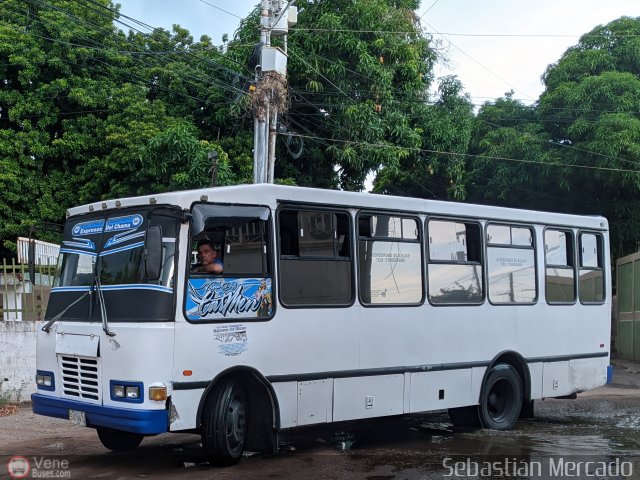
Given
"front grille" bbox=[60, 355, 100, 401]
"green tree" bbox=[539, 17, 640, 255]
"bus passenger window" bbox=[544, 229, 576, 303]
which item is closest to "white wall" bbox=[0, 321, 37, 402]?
"front grille" bbox=[60, 355, 100, 401]

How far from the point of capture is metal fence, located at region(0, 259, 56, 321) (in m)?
12.2

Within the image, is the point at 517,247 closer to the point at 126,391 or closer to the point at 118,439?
the point at 118,439

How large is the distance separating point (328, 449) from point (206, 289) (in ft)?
Answer: 8.80

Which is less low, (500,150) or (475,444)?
(500,150)

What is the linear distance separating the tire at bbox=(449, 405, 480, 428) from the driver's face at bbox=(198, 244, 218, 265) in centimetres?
446

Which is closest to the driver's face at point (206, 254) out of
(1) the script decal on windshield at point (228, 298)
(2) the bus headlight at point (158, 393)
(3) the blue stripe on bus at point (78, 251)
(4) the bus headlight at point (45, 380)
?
(1) the script decal on windshield at point (228, 298)

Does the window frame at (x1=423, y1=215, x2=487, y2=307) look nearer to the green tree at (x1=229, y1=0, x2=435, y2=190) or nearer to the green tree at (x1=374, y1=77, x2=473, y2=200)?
the green tree at (x1=229, y1=0, x2=435, y2=190)

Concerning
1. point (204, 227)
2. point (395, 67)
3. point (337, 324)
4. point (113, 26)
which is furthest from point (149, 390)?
point (113, 26)

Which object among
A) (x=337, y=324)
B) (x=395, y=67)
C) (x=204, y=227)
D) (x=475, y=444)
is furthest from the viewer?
(x=395, y=67)

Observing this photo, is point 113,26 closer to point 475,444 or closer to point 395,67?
point 395,67

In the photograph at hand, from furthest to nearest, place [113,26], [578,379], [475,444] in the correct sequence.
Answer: [113,26] < [578,379] < [475,444]

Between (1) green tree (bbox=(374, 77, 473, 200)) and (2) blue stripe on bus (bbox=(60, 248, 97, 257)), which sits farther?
(1) green tree (bbox=(374, 77, 473, 200))

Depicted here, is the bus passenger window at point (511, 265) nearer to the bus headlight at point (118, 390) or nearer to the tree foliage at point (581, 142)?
the bus headlight at point (118, 390)

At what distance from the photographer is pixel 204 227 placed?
734cm
